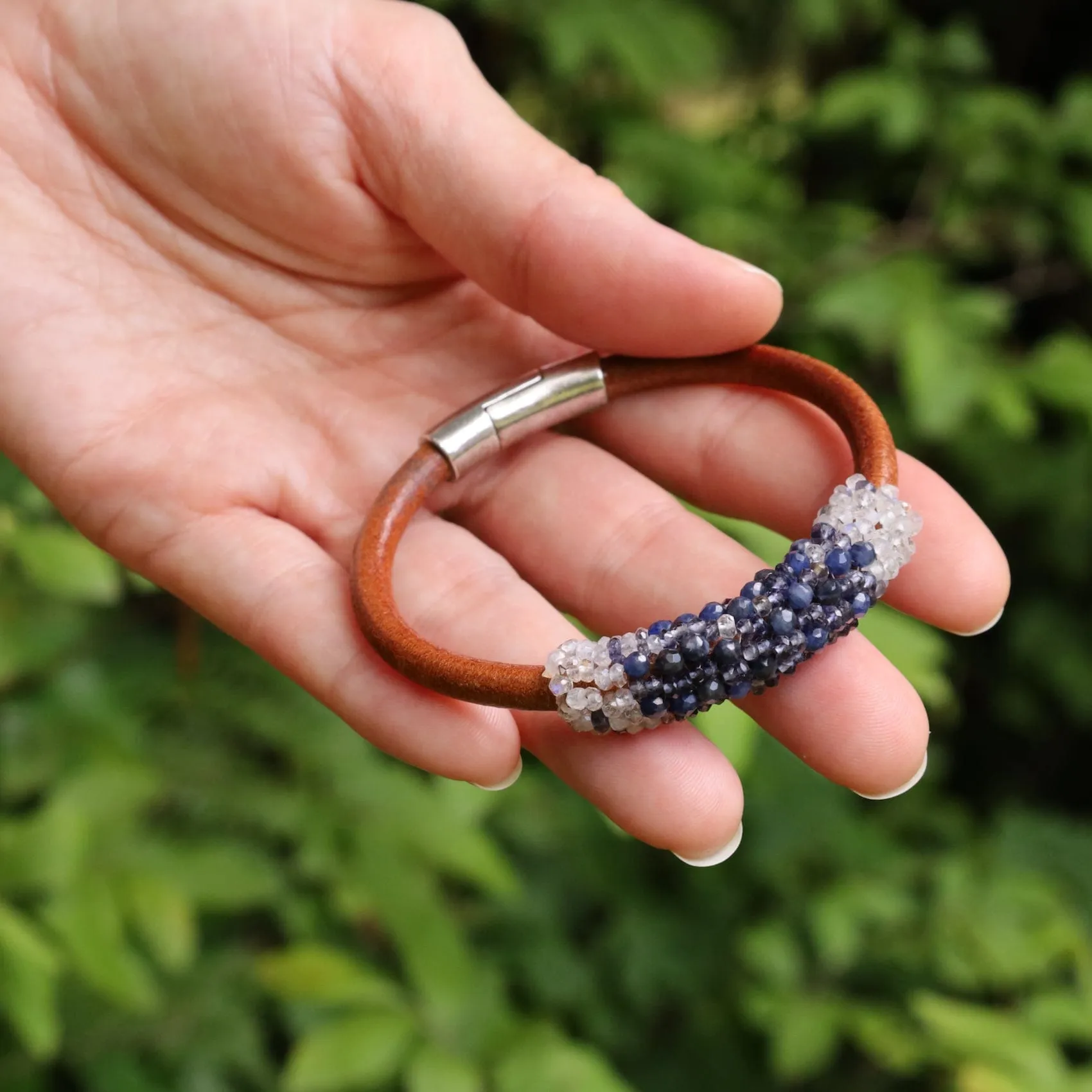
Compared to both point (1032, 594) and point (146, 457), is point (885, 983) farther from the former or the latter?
point (146, 457)

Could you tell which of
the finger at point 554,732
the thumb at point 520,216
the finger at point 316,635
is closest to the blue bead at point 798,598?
the finger at point 554,732

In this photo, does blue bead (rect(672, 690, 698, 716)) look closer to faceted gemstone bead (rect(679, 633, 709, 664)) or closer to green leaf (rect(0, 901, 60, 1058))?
faceted gemstone bead (rect(679, 633, 709, 664))

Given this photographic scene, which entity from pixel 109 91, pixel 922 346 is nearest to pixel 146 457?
pixel 109 91

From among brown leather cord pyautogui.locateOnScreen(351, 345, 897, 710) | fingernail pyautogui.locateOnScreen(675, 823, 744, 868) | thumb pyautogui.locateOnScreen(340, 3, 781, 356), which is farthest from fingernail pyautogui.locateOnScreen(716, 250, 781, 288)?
fingernail pyautogui.locateOnScreen(675, 823, 744, 868)

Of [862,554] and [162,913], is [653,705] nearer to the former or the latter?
[862,554]

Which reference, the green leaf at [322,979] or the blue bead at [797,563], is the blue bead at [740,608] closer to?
the blue bead at [797,563]

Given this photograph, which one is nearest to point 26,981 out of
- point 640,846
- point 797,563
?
point 797,563
